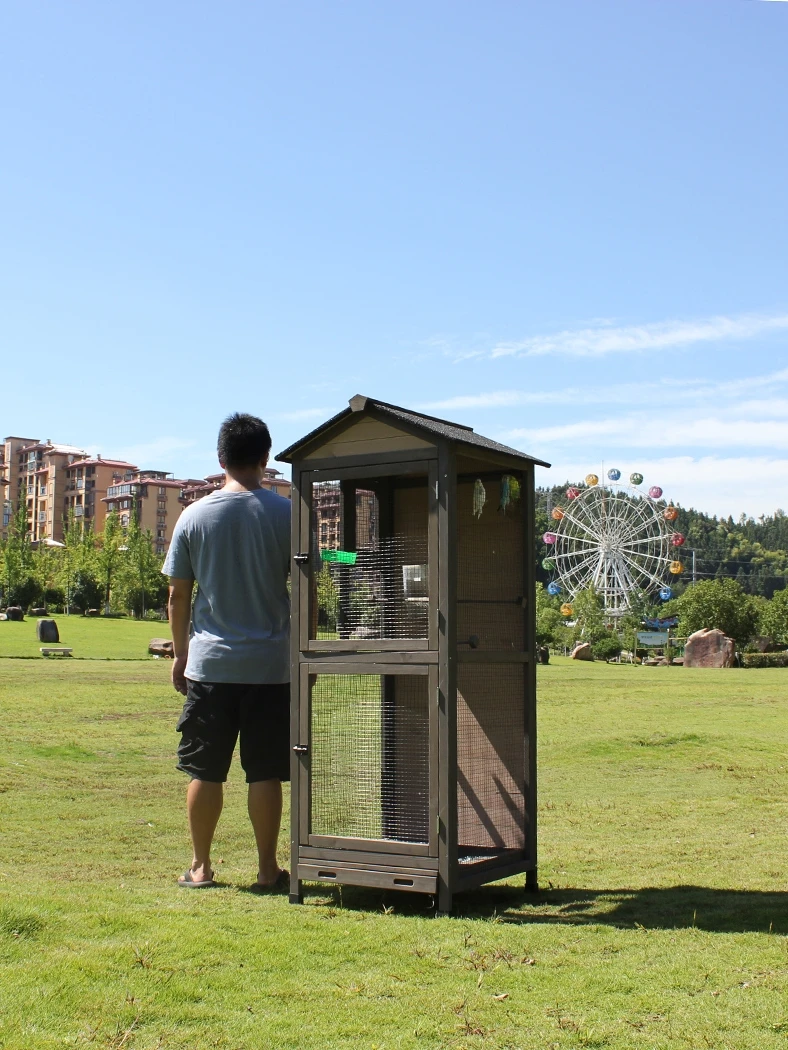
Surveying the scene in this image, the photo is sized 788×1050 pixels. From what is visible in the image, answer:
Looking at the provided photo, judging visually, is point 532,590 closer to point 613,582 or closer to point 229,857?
point 229,857

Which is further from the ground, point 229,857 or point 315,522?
point 315,522

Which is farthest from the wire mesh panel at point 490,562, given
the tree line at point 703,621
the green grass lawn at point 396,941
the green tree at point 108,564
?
the green tree at point 108,564

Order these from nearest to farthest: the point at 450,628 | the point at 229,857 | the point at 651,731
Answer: the point at 450,628, the point at 229,857, the point at 651,731

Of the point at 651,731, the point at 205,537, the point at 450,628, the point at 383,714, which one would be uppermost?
the point at 205,537

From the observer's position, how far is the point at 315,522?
627 cm

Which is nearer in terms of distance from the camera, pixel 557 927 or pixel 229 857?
pixel 557 927

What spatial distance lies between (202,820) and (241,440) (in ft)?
6.55

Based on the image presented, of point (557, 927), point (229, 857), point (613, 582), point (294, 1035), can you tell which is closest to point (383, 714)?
point (557, 927)

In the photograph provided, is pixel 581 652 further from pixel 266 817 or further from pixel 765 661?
pixel 266 817

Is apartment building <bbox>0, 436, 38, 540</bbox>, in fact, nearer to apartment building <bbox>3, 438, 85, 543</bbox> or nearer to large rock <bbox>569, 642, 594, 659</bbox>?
apartment building <bbox>3, 438, 85, 543</bbox>

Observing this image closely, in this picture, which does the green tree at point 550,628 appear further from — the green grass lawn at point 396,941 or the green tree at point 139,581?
the green grass lawn at point 396,941

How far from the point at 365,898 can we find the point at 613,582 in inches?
3467

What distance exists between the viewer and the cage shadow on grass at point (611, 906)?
17.6 feet

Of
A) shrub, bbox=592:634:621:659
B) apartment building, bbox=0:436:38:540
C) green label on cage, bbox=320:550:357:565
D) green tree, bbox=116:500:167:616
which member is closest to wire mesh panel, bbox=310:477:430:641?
green label on cage, bbox=320:550:357:565
